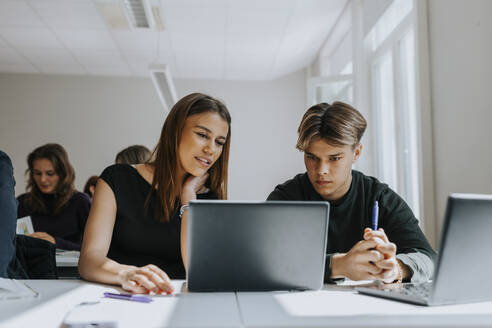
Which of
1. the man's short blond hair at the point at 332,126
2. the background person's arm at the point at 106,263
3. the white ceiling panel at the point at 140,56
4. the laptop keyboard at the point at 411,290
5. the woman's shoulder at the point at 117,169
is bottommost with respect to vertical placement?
the laptop keyboard at the point at 411,290

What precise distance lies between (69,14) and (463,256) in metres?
4.29

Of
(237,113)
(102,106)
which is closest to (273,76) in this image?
(237,113)

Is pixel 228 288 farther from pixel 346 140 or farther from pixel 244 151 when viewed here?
pixel 244 151

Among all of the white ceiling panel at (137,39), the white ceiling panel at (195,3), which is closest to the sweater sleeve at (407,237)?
the white ceiling panel at (195,3)

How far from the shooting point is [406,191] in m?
3.31

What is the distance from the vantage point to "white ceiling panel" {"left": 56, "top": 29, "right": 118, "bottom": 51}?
475 centimetres

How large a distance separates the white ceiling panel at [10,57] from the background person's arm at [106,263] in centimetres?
470

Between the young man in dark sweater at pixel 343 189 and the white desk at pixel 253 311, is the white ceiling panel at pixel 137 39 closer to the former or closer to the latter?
the young man in dark sweater at pixel 343 189

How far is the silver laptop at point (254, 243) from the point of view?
1.01 m

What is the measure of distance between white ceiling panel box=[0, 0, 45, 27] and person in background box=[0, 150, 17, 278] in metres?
3.28

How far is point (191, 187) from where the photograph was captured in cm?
172

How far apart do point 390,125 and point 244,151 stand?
3.08 m

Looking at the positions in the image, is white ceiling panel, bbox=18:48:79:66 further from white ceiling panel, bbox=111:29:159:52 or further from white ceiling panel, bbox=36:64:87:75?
white ceiling panel, bbox=111:29:159:52

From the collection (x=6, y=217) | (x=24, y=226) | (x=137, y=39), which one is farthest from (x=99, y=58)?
(x=6, y=217)
